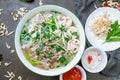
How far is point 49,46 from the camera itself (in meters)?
2.20

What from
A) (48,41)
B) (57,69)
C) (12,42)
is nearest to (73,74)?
(57,69)

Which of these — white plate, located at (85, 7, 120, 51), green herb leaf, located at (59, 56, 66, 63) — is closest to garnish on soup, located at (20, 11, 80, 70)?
green herb leaf, located at (59, 56, 66, 63)

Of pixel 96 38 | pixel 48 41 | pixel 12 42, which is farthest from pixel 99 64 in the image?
pixel 12 42

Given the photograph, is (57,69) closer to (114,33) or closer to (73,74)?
(73,74)

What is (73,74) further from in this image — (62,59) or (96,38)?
(96,38)

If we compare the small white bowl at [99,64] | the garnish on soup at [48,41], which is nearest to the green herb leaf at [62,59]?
the garnish on soup at [48,41]

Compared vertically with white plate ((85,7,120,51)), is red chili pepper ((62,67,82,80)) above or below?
below

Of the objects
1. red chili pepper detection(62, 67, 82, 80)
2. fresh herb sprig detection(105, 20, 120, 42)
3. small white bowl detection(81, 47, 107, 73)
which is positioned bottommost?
red chili pepper detection(62, 67, 82, 80)

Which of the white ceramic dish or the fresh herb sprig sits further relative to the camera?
the fresh herb sprig

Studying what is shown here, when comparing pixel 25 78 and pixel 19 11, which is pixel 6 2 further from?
pixel 25 78

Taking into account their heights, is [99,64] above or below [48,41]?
below

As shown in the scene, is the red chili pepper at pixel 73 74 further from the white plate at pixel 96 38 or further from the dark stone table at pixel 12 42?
the white plate at pixel 96 38

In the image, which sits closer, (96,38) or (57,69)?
(57,69)

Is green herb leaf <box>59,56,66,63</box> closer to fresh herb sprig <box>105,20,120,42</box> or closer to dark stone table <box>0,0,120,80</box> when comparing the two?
dark stone table <box>0,0,120,80</box>
